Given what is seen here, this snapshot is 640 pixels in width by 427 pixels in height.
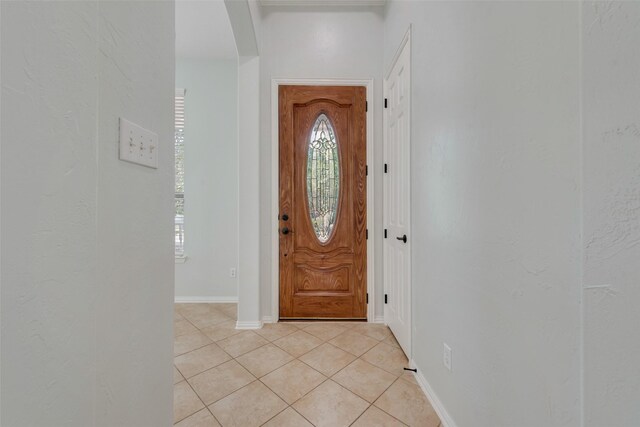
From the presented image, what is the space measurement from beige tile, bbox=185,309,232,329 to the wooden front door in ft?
2.26

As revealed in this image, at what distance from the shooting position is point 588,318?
587mm

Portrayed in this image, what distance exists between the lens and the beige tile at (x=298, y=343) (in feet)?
6.46

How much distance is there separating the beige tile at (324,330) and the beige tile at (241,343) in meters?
0.42

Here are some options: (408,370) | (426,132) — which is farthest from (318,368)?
(426,132)

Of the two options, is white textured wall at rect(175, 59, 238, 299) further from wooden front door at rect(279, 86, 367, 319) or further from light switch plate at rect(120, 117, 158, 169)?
light switch plate at rect(120, 117, 158, 169)

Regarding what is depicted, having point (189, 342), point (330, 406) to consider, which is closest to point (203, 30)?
point (189, 342)

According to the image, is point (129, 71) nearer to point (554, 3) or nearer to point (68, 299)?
point (68, 299)

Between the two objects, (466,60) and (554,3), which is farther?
(466,60)

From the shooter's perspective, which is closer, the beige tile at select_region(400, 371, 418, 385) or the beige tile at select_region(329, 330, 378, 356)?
the beige tile at select_region(400, 371, 418, 385)

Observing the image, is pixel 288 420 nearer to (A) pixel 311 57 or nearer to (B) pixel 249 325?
(B) pixel 249 325

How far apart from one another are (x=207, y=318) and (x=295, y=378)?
4.66ft

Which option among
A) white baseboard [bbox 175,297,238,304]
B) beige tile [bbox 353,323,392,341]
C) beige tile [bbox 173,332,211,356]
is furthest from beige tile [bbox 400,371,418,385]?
white baseboard [bbox 175,297,238,304]

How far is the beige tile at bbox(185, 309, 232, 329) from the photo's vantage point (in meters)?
2.49

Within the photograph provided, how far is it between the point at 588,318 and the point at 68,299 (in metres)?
1.16
